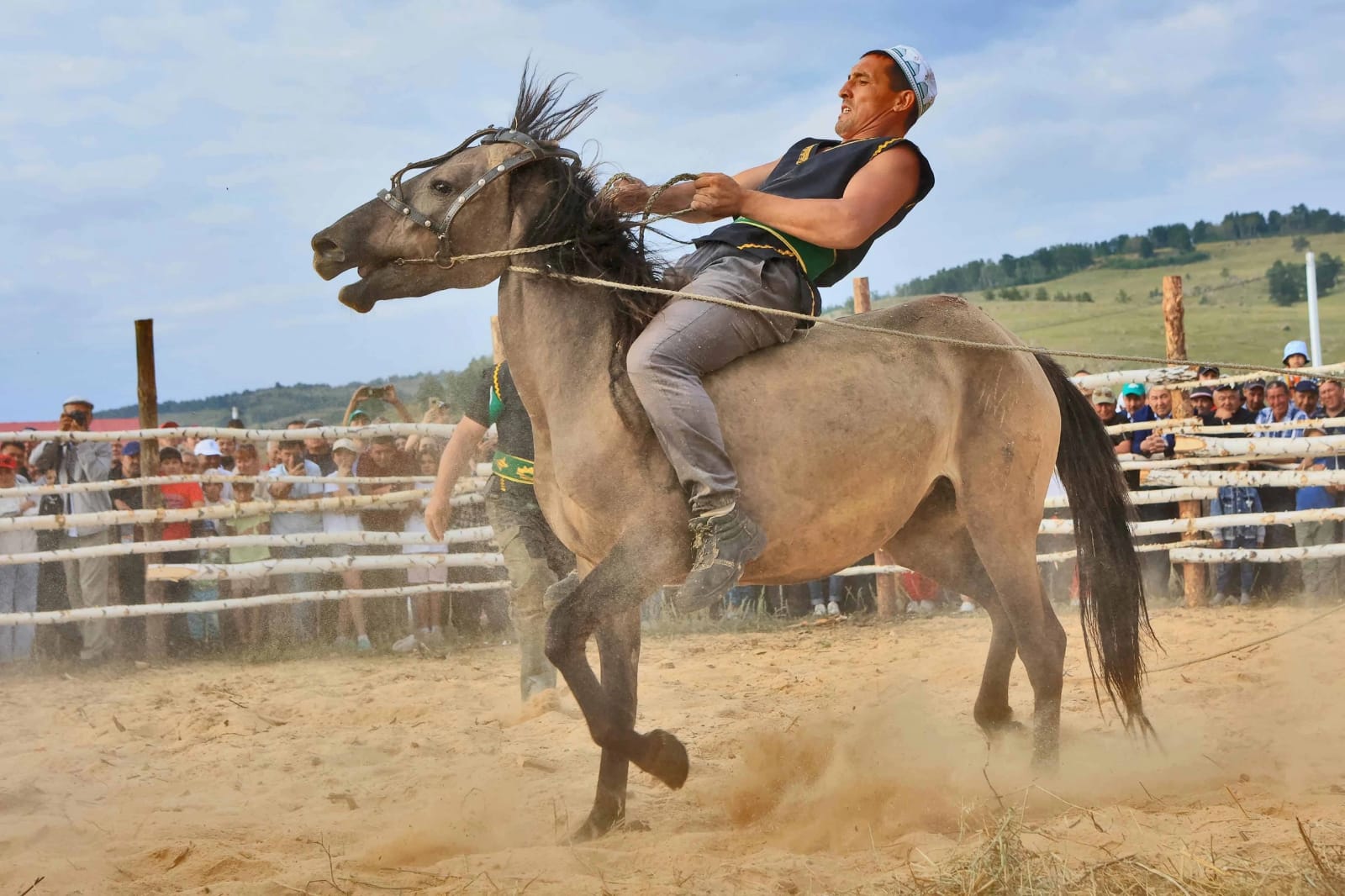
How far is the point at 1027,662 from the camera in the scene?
4543mm

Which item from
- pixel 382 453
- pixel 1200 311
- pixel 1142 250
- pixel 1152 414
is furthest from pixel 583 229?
pixel 1142 250

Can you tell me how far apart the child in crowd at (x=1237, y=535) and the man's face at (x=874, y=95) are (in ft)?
21.5

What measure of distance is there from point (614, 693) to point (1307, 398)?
8.12 metres

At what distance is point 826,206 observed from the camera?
157 inches

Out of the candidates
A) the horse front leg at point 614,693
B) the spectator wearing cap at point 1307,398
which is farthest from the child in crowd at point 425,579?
the spectator wearing cap at point 1307,398

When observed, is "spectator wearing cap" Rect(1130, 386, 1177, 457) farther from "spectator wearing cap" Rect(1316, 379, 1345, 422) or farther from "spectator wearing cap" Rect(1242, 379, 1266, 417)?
"spectator wearing cap" Rect(1316, 379, 1345, 422)

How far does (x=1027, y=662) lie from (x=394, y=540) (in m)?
6.11

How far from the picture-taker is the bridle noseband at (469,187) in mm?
4020

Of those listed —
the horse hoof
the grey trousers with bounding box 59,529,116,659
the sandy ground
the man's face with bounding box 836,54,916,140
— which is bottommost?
the sandy ground

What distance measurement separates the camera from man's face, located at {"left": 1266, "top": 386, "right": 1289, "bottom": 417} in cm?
972

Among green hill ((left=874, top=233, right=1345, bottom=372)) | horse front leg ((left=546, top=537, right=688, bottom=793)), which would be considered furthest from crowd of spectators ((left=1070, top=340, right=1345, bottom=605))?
green hill ((left=874, top=233, right=1345, bottom=372))

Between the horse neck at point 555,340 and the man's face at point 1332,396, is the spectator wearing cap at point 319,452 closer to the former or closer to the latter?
the horse neck at point 555,340

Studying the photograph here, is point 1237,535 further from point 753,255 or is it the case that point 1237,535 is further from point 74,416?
point 74,416

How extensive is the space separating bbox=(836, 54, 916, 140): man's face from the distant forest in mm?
57623
